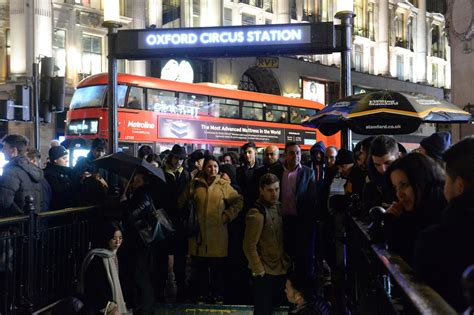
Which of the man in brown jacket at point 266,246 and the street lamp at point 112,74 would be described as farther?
the street lamp at point 112,74

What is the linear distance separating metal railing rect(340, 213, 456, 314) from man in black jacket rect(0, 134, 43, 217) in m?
3.72

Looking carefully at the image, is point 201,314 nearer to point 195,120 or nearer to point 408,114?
point 408,114

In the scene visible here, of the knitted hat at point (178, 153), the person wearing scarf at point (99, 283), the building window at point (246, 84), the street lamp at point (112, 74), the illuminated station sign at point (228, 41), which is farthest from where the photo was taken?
the building window at point (246, 84)

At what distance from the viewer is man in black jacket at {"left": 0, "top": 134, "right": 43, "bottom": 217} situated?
6.47 metres

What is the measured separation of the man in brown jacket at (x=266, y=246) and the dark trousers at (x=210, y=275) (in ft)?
3.02

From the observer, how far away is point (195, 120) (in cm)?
2145

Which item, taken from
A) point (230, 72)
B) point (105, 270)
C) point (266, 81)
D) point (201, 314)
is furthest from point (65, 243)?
point (266, 81)

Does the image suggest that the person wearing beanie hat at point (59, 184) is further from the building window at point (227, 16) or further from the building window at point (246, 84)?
the building window at point (227, 16)

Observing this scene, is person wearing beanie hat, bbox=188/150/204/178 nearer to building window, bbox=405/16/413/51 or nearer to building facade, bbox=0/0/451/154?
Answer: building facade, bbox=0/0/451/154

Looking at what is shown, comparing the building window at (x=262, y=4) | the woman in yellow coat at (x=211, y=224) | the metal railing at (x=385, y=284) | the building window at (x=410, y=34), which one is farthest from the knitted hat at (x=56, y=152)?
the building window at (x=410, y=34)

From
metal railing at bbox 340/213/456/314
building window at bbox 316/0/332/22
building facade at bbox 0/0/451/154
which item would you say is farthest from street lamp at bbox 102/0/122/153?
building window at bbox 316/0/332/22

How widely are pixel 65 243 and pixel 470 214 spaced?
202 inches

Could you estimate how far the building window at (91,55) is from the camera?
30.8 meters

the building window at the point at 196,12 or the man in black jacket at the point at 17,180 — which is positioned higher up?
the building window at the point at 196,12
